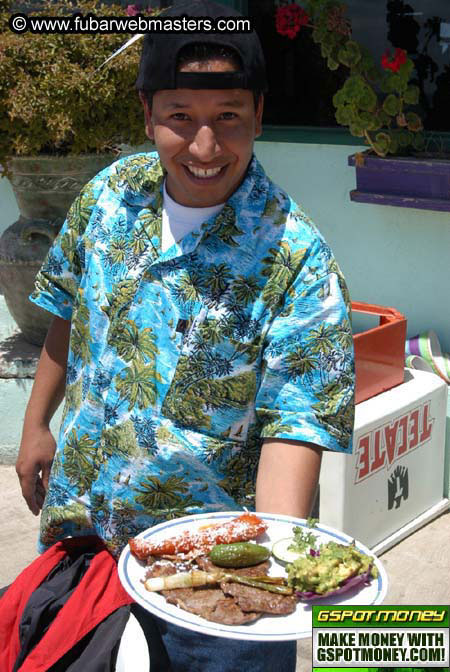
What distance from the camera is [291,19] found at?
14.8 ft

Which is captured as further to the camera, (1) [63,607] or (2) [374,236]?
(2) [374,236]

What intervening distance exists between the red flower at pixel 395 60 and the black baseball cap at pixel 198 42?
2.76 meters

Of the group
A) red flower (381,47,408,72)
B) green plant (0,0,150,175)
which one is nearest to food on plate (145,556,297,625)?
green plant (0,0,150,175)

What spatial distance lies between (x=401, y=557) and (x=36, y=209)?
253cm

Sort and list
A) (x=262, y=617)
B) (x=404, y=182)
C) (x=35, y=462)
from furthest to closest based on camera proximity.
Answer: (x=404, y=182)
(x=35, y=462)
(x=262, y=617)

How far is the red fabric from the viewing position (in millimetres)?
1650

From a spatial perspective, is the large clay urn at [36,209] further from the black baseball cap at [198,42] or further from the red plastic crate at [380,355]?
the black baseball cap at [198,42]

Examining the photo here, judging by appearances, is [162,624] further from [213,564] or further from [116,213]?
[116,213]

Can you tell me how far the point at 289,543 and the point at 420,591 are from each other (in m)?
2.19

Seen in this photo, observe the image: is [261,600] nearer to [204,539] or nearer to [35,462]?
[204,539]

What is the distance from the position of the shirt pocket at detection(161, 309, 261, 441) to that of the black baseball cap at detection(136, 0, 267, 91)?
417mm

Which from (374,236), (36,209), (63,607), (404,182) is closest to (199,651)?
(63,607)

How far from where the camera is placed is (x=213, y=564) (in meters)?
1.53

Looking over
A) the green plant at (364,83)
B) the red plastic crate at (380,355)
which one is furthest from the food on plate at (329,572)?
the green plant at (364,83)
